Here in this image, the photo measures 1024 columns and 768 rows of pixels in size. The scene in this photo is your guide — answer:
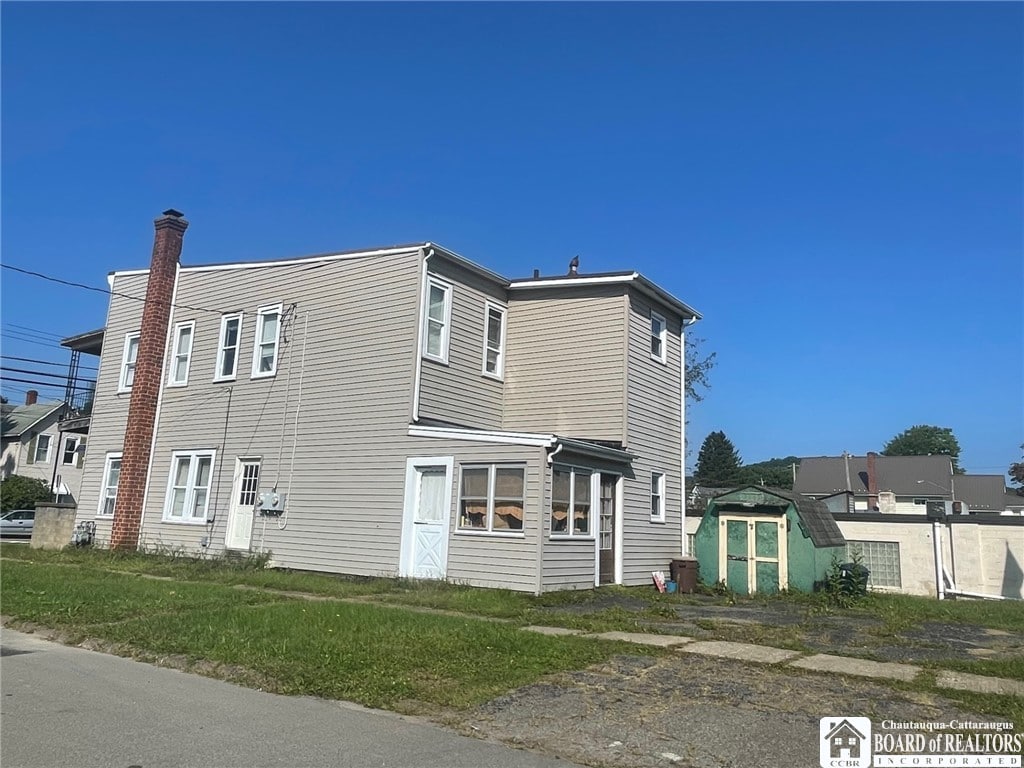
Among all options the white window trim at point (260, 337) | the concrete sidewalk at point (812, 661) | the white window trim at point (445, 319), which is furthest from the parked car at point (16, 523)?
the concrete sidewalk at point (812, 661)

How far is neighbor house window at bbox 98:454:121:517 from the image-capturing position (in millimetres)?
21828

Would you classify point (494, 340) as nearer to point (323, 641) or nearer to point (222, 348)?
point (222, 348)

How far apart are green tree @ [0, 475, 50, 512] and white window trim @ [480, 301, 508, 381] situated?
30.2 m

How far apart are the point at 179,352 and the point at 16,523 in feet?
59.2

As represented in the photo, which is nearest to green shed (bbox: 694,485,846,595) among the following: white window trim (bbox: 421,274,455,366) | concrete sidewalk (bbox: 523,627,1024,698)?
white window trim (bbox: 421,274,455,366)

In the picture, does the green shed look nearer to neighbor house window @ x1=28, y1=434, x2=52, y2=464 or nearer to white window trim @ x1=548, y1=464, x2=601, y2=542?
white window trim @ x1=548, y1=464, x2=601, y2=542

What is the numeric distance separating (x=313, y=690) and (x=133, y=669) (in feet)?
7.90

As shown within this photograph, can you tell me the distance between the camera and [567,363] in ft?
61.3

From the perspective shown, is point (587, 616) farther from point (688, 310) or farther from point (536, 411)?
point (688, 310)

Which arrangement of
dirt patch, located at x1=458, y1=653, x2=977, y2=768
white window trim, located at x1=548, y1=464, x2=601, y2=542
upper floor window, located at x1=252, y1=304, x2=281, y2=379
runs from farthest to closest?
upper floor window, located at x1=252, y1=304, x2=281, y2=379, white window trim, located at x1=548, y1=464, x2=601, y2=542, dirt patch, located at x1=458, y1=653, x2=977, y2=768

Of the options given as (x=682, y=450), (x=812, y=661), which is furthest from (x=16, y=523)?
(x=812, y=661)

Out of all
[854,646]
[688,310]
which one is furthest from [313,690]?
[688,310]

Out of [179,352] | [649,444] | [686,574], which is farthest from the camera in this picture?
[179,352]

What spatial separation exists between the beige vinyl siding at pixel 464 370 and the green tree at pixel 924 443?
118 metres
